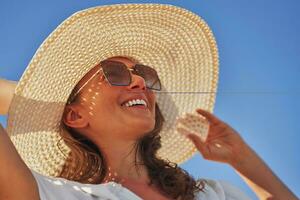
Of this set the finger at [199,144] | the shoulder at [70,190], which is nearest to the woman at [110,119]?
the finger at [199,144]

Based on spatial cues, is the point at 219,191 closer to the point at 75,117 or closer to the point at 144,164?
the point at 144,164

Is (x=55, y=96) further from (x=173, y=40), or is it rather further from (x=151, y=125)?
(x=173, y=40)

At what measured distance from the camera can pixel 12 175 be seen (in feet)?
4.74

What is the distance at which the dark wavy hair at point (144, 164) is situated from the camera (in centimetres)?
207

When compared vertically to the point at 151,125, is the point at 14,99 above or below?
below

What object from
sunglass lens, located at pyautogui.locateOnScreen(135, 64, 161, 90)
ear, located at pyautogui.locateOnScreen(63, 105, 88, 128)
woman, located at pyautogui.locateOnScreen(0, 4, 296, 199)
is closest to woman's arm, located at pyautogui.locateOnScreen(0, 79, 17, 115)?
woman, located at pyautogui.locateOnScreen(0, 4, 296, 199)

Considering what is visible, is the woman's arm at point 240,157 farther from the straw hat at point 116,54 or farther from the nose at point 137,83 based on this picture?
the nose at point 137,83

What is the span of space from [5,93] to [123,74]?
0.46m

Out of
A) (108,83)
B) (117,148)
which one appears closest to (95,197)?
(117,148)

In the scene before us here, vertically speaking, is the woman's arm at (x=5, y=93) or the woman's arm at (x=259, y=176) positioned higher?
the woman's arm at (x=259, y=176)

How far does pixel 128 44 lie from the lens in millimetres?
2383

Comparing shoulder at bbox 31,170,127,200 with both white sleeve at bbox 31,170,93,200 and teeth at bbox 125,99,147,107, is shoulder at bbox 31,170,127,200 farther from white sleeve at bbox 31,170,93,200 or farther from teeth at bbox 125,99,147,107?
teeth at bbox 125,99,147,107

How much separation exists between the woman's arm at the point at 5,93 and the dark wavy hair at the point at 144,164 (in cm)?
26

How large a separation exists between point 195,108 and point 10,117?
0.86 meters
